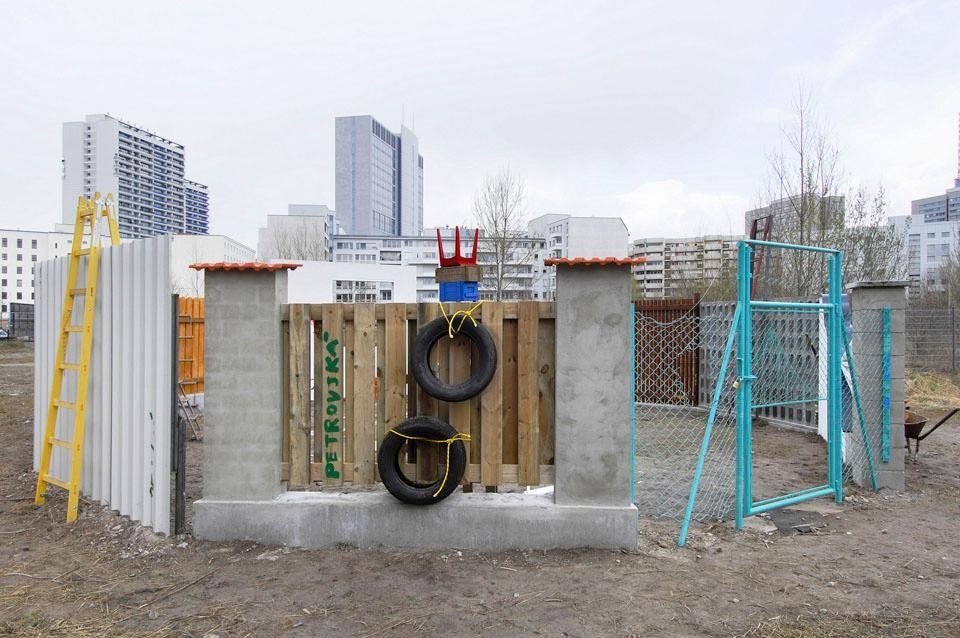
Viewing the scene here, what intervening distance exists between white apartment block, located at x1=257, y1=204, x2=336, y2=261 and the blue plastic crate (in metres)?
45.0

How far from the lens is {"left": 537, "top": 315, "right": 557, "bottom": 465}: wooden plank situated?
15.4 ft

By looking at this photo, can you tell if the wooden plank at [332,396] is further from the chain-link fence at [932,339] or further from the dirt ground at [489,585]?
the chain-link fence at [932,339]

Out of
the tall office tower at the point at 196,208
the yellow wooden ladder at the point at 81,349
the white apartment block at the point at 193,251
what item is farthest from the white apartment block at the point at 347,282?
the tall office tower at the point at 196,208

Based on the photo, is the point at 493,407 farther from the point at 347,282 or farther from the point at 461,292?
the point at 347,282

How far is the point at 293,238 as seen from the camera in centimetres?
5172

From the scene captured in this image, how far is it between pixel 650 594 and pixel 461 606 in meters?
1.13

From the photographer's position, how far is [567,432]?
455 cm

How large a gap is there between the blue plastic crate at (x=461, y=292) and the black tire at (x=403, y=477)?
104 cm

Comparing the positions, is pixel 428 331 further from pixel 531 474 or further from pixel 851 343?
pixel 851 343

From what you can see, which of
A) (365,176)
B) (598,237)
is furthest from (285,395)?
(365,176)

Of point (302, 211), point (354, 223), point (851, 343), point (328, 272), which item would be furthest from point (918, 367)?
point (354, 223)

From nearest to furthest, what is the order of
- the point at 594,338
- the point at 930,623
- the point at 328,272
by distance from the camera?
the point at 930,623
the point at 594,338
the point at 328,272

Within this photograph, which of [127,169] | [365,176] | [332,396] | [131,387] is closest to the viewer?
[332,396]

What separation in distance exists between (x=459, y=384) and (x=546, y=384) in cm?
64
